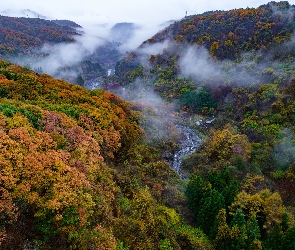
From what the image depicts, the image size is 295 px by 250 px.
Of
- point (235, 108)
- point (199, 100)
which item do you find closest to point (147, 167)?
point (235, 108)

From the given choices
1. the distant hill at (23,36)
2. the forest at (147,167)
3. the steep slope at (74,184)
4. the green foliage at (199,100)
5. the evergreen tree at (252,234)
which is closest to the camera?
the steep slope at (74,184)

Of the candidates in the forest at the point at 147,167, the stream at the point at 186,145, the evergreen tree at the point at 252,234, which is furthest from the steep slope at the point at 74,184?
the stream at the point at 186,145

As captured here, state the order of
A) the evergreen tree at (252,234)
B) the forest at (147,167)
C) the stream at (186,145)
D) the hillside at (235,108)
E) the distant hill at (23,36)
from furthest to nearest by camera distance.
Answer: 1. the distant hill at (23,36)
2. the stream at (186,145)
3. the hillside at (235,108)
4. the evergreen tree at (252,234)
5. the forest at (147,167)

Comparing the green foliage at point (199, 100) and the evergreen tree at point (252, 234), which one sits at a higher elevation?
the green foliage at point (199, 100)

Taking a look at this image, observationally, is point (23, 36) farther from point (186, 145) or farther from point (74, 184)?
point (74, 184)

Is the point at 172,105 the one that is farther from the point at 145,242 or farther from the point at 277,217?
the point at 145,242

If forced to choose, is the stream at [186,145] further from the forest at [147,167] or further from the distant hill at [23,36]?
the distant hill at [23,36]
